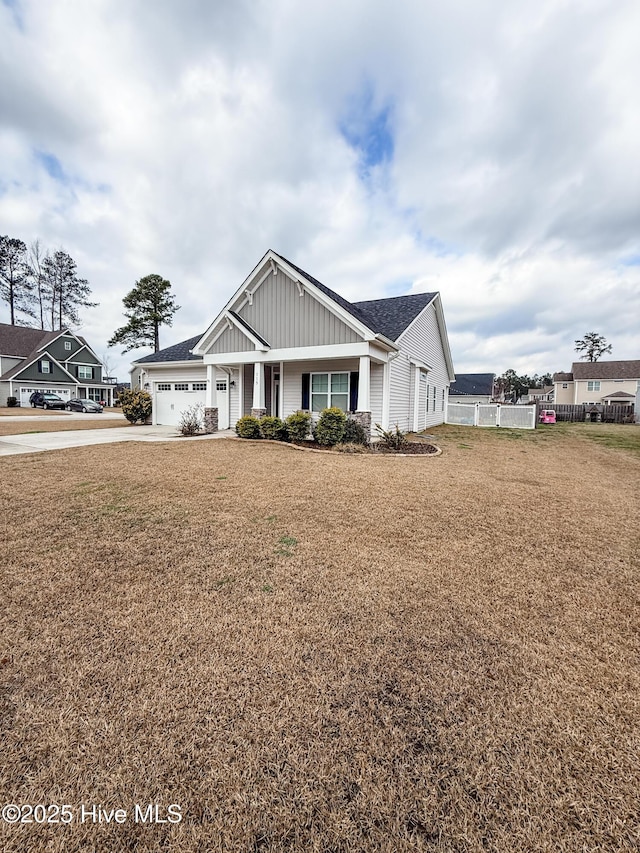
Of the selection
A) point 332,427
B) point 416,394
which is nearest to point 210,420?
point 332,427

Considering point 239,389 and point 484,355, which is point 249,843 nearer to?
point 239,389

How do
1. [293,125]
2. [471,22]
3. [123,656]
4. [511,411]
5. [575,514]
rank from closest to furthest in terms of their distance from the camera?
1. [123,656]
2. [575,514]
3. [471,22]
4. [293,125]
5. [511,411]

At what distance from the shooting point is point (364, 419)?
11.6 metres

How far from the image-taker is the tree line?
37.8 meters

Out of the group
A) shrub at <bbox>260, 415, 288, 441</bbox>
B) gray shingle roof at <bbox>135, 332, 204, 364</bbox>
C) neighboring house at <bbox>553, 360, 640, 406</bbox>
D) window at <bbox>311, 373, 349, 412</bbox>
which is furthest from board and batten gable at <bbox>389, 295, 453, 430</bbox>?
neighboring house at <bbox>553, 360, 640, 406</bbox>

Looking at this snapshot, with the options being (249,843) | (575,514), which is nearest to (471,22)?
(575,514)

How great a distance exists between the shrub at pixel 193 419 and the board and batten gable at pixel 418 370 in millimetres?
7832

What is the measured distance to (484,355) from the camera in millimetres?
56250

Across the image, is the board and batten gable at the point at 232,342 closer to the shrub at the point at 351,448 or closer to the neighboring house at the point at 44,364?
the shrub at the point at 351,448

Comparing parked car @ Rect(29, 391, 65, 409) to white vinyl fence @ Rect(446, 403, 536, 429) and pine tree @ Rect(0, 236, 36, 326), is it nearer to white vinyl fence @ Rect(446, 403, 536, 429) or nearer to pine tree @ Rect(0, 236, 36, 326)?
pine tree @ Rect(0, 236, 36, 326)

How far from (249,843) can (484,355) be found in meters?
62.3

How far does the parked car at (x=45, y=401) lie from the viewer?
112ft

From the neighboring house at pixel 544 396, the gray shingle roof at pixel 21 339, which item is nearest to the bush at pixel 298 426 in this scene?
the gray shingle roof at pixel 21 339

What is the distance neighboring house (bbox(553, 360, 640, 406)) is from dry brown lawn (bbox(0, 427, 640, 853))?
4758 centimetres
